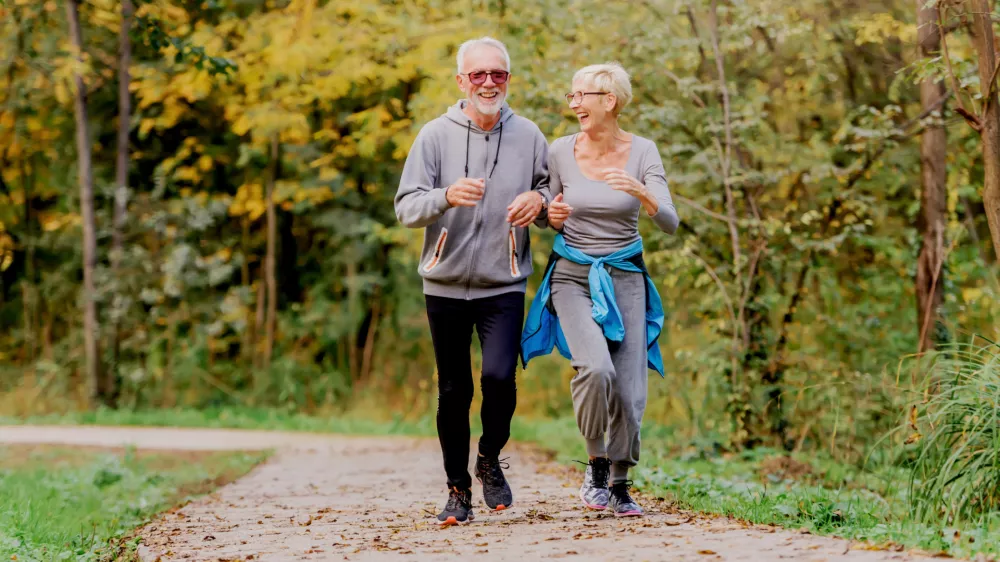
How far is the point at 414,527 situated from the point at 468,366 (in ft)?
2.74

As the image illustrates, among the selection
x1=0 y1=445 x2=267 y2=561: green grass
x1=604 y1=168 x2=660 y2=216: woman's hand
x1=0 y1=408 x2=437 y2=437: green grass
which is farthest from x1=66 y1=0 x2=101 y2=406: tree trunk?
x1=604 y1=168 x2=660 y2=216: woman's hand

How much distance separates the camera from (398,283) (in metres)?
16.9

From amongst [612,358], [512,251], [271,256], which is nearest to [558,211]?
[512,251]

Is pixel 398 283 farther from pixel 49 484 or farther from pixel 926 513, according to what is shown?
pixel 926 513

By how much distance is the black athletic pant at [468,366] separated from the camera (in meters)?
5.44

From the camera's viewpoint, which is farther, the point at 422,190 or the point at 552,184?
the point at 552,184

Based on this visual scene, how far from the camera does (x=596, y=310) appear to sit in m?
5.41

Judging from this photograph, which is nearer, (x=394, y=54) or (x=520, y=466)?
(x=520, y=466)

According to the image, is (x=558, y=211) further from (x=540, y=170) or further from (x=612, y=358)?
(x=612, y=358)

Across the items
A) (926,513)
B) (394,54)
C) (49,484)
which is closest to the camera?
(926,513)

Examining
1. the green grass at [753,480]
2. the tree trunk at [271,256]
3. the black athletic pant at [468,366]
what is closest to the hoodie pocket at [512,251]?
the black athletic pant at [468,366]

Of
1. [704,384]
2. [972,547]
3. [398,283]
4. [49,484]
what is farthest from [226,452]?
[972,547]

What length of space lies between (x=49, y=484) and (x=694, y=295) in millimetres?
5897

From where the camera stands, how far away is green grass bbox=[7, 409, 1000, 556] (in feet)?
15.1
